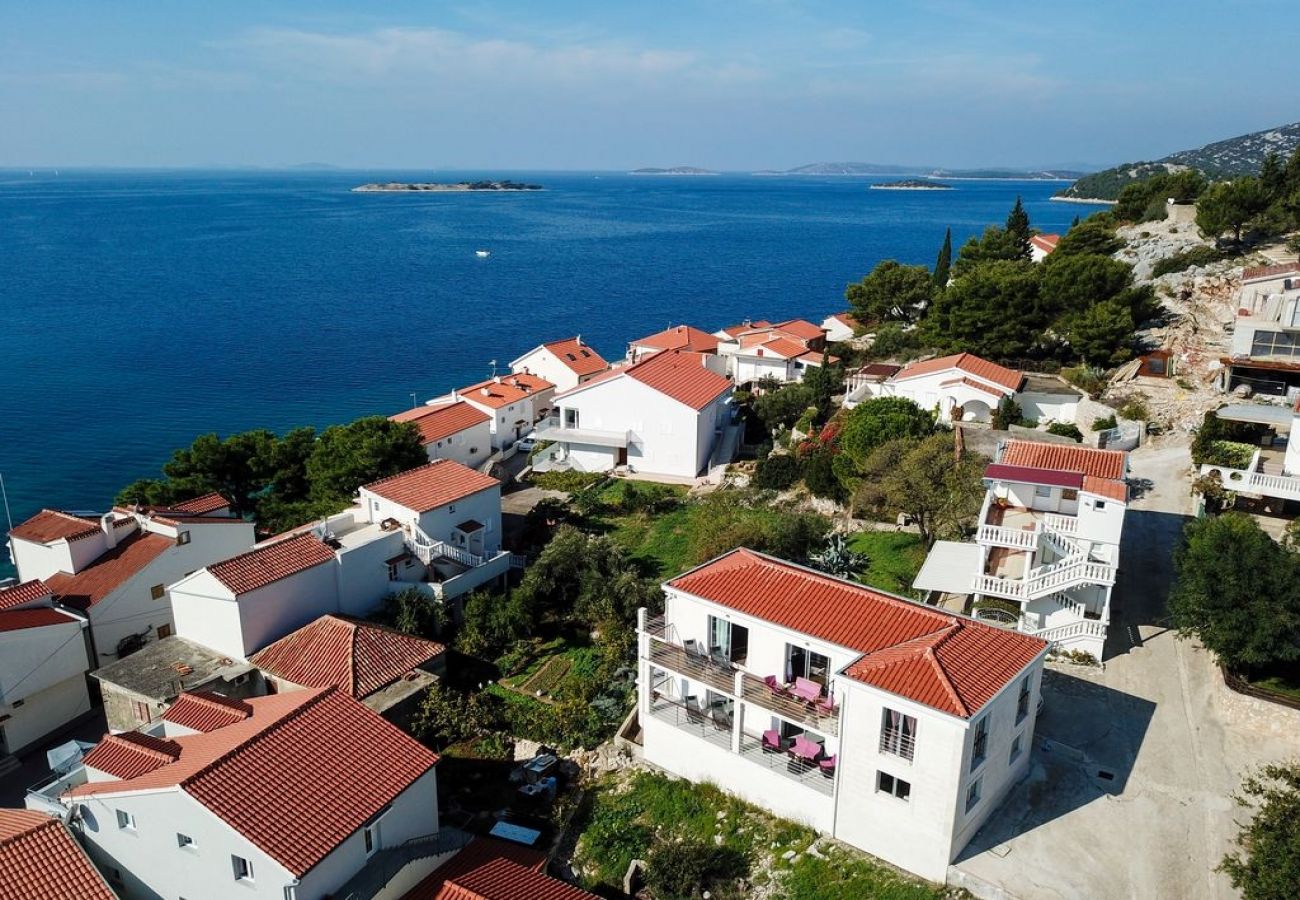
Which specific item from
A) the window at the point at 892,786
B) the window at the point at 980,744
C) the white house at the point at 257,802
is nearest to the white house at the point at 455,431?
the white house at the point at 257,802

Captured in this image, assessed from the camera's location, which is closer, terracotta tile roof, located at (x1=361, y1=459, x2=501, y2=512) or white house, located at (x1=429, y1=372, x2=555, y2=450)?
terracotta tile roof, located at (x1=361, y1=459, x2=501, y2=512)

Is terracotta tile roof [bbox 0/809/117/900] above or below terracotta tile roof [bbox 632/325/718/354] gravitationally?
below

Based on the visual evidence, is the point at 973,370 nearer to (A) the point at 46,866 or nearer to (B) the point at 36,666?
(B) the point at 36,666

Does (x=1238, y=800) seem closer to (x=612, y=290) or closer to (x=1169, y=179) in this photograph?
(x=1169, y=179)

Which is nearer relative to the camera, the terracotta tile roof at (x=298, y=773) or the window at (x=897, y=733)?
the terracotta tile roof at (x=298, y=773)

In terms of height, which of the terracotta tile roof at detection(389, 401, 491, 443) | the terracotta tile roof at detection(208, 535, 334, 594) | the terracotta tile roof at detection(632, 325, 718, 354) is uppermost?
the terracotta tile roof at detection(632, 325, 718, 354)

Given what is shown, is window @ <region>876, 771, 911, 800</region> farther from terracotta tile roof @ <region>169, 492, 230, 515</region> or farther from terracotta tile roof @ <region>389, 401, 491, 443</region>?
terracotta tile roof @ <region>389, 401, 491, 443</region>

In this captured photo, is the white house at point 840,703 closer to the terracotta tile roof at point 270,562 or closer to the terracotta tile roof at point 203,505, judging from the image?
the terracotta tile roof at point 270,562

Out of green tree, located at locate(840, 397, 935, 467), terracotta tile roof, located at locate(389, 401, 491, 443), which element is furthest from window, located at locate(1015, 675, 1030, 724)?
terracotta tile roof, located at locate(389, 401, 491, 443)
